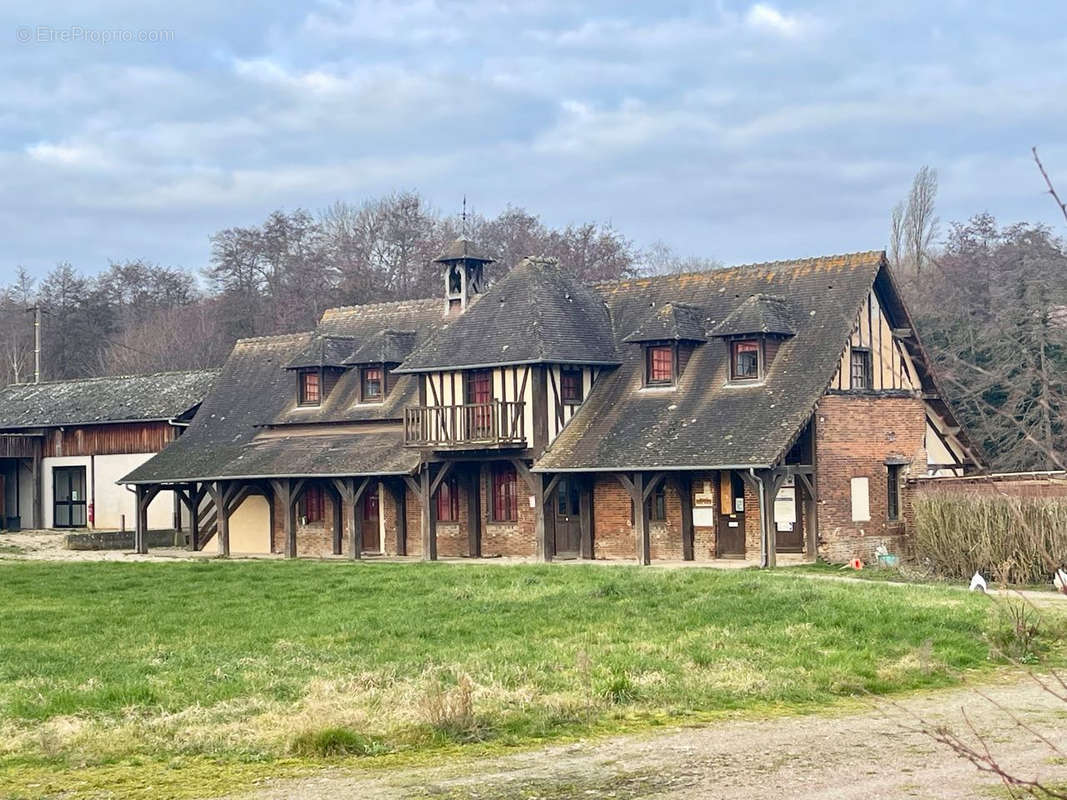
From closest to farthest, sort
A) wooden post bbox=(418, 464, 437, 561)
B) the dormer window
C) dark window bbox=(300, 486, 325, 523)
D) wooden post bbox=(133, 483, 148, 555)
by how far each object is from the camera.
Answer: wooden post bbox=(418, 464, 437, 561) → dark window bbox=(300, 486, 325, 523) → the dormer window → wooden post bbox=(133, 483, 148, 555)

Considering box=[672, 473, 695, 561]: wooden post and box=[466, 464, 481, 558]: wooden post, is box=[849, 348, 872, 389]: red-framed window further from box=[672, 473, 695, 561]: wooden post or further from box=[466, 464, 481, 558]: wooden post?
box=[466, 464, 481, 558]: wooden post

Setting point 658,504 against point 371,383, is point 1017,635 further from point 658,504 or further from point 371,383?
point 371,383

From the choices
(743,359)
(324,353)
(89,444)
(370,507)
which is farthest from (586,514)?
(89,444)

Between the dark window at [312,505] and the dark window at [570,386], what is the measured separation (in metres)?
8.29

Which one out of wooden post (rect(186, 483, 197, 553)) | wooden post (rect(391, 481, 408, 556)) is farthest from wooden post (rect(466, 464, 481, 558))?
wooden post (rect(186, 483, 197, 553))

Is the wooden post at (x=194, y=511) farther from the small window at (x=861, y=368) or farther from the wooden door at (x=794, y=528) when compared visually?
the small window at (x=861, y=368)

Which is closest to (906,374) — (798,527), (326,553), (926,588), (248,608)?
(798,527)

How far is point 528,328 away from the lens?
35375mm

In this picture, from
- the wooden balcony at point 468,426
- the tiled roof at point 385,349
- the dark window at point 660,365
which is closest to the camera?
the wooden balcony at point 468,426

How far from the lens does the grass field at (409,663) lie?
489 inches

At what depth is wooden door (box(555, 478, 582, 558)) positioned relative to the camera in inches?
1385

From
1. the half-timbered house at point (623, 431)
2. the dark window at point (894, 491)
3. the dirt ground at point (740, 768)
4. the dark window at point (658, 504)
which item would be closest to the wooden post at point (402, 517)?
the half-timbered house at point (623, 431)

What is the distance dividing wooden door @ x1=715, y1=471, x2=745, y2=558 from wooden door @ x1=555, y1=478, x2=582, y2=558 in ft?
12.2

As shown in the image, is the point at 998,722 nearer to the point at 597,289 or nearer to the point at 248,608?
the point at 248,608
